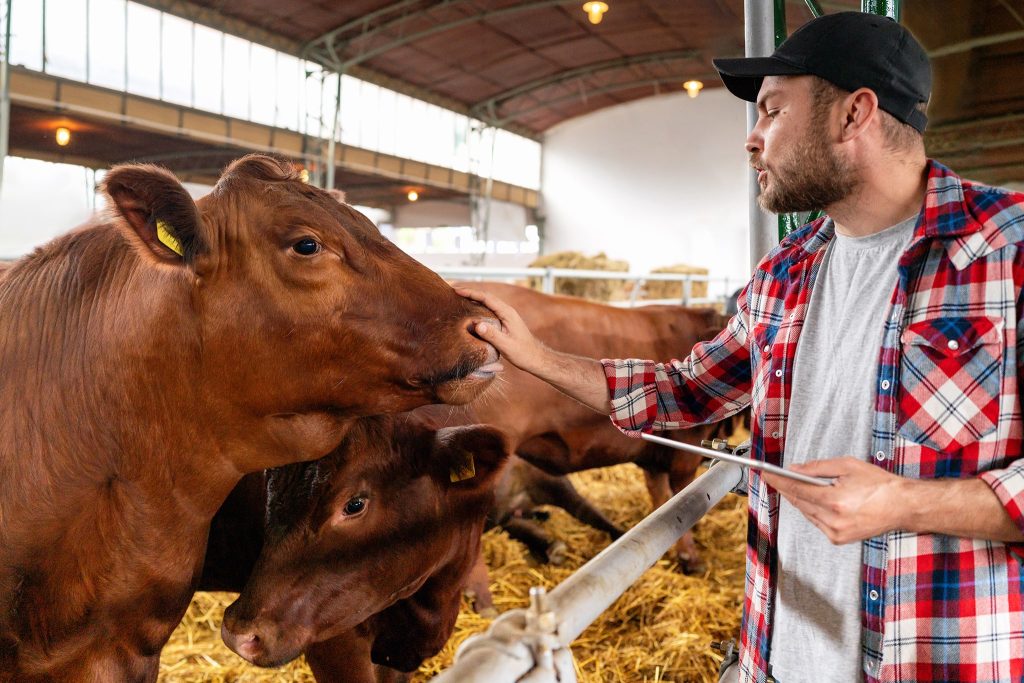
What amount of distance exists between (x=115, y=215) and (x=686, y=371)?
54.7 inches

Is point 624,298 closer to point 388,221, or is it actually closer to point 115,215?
point 115,215

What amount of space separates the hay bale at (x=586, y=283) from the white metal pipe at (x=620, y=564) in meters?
9.50

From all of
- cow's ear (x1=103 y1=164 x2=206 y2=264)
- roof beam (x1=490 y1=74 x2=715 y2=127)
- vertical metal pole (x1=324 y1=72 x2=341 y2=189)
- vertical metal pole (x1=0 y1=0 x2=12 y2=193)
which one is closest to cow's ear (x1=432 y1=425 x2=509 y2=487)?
cow's ear (x1=103 y1=164 x2=206 y2=264)

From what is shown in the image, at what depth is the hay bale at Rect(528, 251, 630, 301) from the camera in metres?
A: 12.2

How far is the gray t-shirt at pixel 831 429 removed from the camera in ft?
5.00

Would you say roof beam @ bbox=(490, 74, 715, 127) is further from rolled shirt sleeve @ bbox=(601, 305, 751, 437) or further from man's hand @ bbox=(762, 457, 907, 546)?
man's hand @ bbox=(762, 457, 907, 546)

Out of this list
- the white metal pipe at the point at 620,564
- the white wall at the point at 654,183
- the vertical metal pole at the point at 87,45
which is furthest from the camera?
the white wall at the point at 654,183

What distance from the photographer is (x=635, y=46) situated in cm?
2075

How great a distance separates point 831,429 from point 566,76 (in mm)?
22880

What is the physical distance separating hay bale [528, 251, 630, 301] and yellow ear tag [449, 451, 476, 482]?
8.94 meters

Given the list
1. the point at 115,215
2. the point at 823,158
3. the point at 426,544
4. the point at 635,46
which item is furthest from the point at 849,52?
the point at 635,46

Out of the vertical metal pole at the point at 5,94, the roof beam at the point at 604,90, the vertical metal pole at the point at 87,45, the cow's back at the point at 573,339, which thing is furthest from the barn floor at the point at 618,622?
the roof beam at the point at 604,90

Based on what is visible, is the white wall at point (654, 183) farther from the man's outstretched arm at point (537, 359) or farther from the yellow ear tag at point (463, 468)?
the man's outstretched arm at point (537, 359)

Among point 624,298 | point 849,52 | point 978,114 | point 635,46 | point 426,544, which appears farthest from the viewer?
point 635,46
